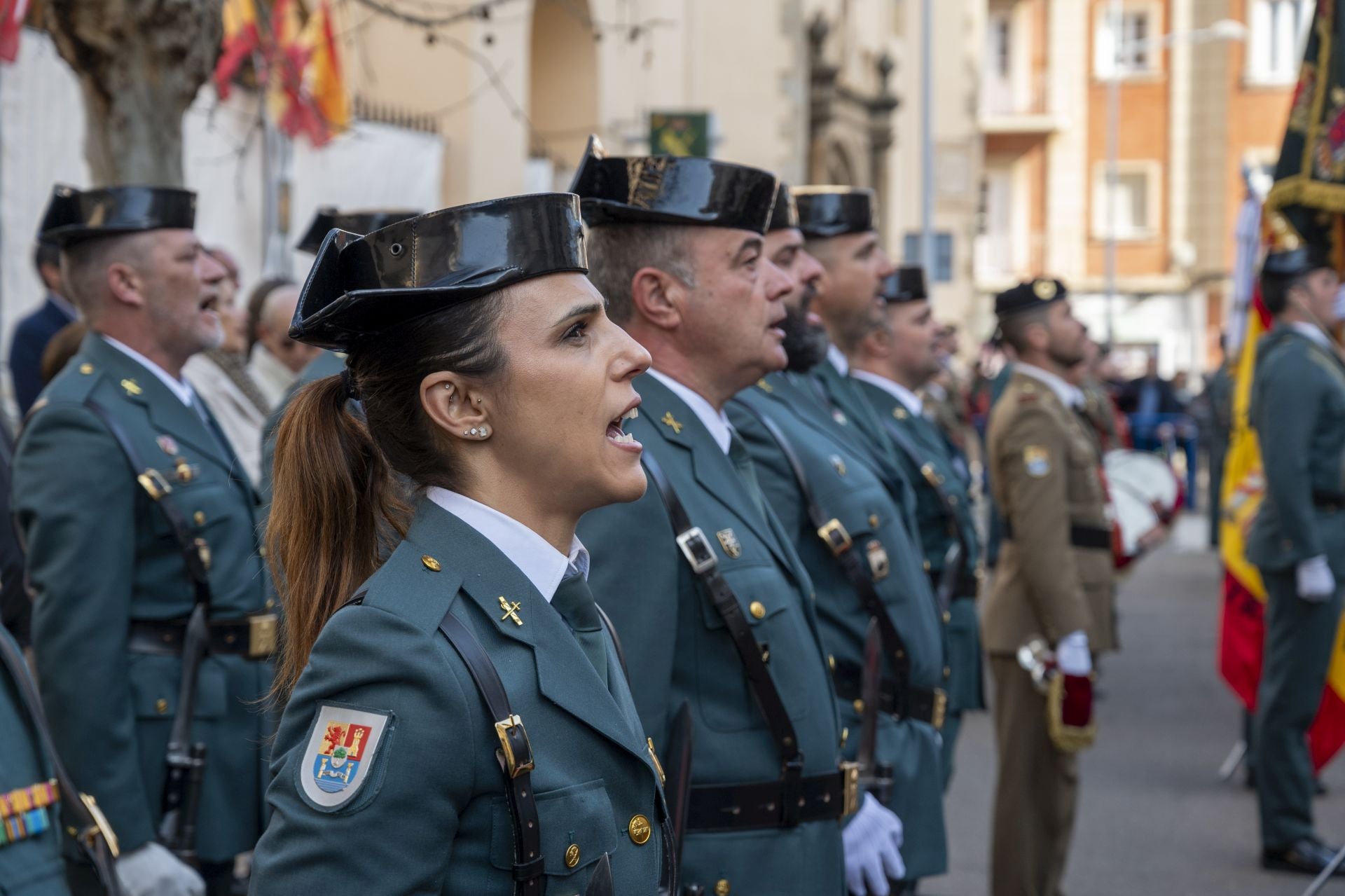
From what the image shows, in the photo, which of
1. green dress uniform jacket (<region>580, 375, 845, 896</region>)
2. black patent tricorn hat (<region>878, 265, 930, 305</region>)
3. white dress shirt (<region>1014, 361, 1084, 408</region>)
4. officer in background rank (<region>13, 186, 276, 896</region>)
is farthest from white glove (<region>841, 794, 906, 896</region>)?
black patent tricorn hat (<region>878, 265, 930, 305</region>)

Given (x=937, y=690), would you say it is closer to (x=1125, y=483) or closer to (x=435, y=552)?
(x=435, y=552)

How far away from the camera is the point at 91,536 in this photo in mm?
3832

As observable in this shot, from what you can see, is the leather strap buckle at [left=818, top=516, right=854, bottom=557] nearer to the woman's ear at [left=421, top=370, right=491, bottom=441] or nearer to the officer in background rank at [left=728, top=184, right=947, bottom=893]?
the officer in background rank at [left=728, top=184, right=947, bottom=893]

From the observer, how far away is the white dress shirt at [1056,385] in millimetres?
6586

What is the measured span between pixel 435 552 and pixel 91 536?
2.03 m

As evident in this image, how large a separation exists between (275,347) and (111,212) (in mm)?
2084

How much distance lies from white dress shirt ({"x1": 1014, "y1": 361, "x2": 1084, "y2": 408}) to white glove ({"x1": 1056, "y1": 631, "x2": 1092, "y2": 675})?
3.38 ft

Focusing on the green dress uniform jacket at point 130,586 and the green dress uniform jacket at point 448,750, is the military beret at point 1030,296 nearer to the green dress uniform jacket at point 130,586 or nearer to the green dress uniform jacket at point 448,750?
the green dress uniform jacket at point 130,586

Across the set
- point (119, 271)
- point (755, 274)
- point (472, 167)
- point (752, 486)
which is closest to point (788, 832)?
point (752, 486)

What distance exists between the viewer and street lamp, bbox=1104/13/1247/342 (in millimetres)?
35219

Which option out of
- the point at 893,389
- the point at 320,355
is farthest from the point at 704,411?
the point at 893,389

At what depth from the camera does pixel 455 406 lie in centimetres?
214

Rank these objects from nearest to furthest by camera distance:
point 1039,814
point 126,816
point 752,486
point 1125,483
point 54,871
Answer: point 54,871, point 752,486, point 126,816, point 1039,814, point 1125,483

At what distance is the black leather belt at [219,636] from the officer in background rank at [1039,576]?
2917 millimetres
